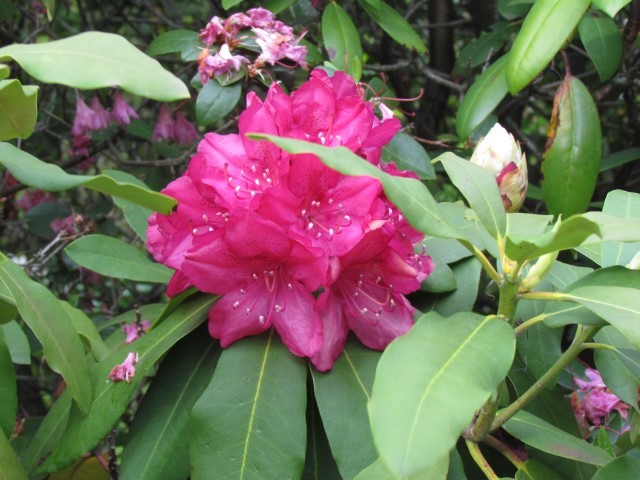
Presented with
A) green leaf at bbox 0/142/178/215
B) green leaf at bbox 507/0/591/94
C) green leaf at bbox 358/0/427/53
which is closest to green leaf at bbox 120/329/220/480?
green leaf at bbox 0/142/178/215

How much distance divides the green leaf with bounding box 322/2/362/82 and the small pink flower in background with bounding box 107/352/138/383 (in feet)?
2.52

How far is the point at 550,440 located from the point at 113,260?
2.25 feet

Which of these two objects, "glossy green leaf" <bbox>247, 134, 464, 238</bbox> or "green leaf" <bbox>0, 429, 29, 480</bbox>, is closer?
"glossy green leaf" <bbox>247, 134, 464, 238</bbox>

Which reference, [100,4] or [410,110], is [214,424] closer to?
[410,110]

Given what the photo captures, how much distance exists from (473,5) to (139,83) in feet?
5.35

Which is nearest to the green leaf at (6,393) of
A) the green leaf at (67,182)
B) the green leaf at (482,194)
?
the green leaf at (67,182)

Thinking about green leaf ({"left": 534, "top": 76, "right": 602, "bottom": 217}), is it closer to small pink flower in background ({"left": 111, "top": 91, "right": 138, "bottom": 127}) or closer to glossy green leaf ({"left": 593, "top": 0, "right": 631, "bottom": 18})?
glossy green leaf ({"left": 593, "top": 0, "right": 631, "bottom": 18})

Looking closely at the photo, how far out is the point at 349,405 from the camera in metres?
0.87

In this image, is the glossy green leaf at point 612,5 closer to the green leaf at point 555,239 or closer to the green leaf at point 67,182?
the green leaf at point 555,239

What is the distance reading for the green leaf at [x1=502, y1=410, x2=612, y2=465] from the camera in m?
0.86

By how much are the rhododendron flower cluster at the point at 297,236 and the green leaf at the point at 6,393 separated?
0.79 feet

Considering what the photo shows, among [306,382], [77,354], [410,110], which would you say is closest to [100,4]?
[410,110]

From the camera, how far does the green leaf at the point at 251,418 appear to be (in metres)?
0.83

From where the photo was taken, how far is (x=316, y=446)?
94cm
